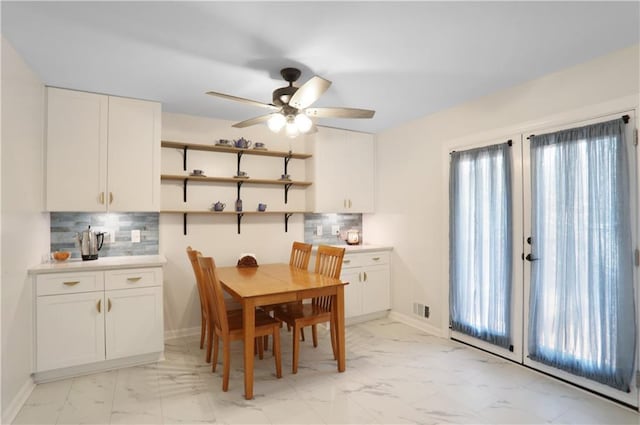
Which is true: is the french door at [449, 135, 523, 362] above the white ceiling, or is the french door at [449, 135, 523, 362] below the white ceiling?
below

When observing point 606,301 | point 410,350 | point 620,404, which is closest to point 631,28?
point 606,301

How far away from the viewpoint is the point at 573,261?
8.31 feet

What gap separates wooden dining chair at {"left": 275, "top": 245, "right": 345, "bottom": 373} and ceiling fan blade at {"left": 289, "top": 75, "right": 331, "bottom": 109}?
1.39m

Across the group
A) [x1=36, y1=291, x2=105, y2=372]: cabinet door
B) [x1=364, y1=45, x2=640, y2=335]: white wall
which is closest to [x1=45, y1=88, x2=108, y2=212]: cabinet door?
[x1=36, y1=291, x2=105, y2=372]: cabinet door

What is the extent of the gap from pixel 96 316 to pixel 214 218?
1.51 metres

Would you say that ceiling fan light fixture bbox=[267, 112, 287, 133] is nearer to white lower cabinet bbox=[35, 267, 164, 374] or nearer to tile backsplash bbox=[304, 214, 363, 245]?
white lower cabinet bbox=[35, 267, 164, 374]

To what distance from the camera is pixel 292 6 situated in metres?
1.83

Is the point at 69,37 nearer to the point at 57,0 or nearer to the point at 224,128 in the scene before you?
the point at 57,0

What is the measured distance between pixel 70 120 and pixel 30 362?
6.58 feet

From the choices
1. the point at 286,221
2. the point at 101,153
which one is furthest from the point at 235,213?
the point at 101,153

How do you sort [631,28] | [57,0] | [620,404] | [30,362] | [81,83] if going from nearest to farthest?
[57,0] < [631,28] < [620,404] < [30,362] < [81,83]

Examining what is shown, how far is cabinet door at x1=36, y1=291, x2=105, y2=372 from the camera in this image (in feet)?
8.67

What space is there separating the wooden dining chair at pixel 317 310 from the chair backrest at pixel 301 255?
0.21m

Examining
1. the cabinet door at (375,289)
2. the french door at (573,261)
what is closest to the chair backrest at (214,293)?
the cabinet door at (375,289)
